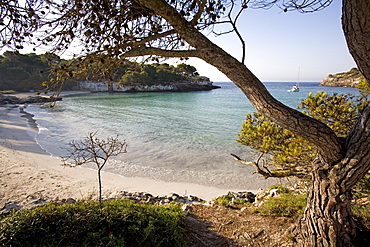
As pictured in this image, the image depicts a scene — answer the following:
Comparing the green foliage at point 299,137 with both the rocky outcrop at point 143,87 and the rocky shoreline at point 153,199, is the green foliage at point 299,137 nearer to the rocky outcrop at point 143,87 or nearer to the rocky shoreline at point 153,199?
the rocky shoreline at point 153,199

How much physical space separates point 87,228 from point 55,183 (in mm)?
5470

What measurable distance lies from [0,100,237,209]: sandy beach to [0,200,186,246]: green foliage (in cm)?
313

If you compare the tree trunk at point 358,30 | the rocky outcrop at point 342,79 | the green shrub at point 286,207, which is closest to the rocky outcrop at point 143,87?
the rocky outcrop at point 342,79

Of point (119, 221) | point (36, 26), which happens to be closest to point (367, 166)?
point (119, 221)

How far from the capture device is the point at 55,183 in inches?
294

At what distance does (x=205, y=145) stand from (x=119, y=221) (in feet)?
31.4

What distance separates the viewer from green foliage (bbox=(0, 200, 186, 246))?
2.72 m

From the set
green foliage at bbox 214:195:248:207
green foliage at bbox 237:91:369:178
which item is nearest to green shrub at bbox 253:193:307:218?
green foliage at bbox 237:91:369:178

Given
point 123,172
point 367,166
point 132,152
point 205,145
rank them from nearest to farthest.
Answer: point 367,166 → point 123,172 → point 132,152 → point 205,145

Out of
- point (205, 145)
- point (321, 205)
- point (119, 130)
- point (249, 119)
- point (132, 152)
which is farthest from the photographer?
point (119, 130)

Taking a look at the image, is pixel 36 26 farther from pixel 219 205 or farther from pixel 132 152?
pixel 132 152

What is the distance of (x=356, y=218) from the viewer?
3418 mm

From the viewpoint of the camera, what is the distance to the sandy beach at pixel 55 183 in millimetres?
6555

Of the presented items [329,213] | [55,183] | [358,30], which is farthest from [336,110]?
[55,183]
